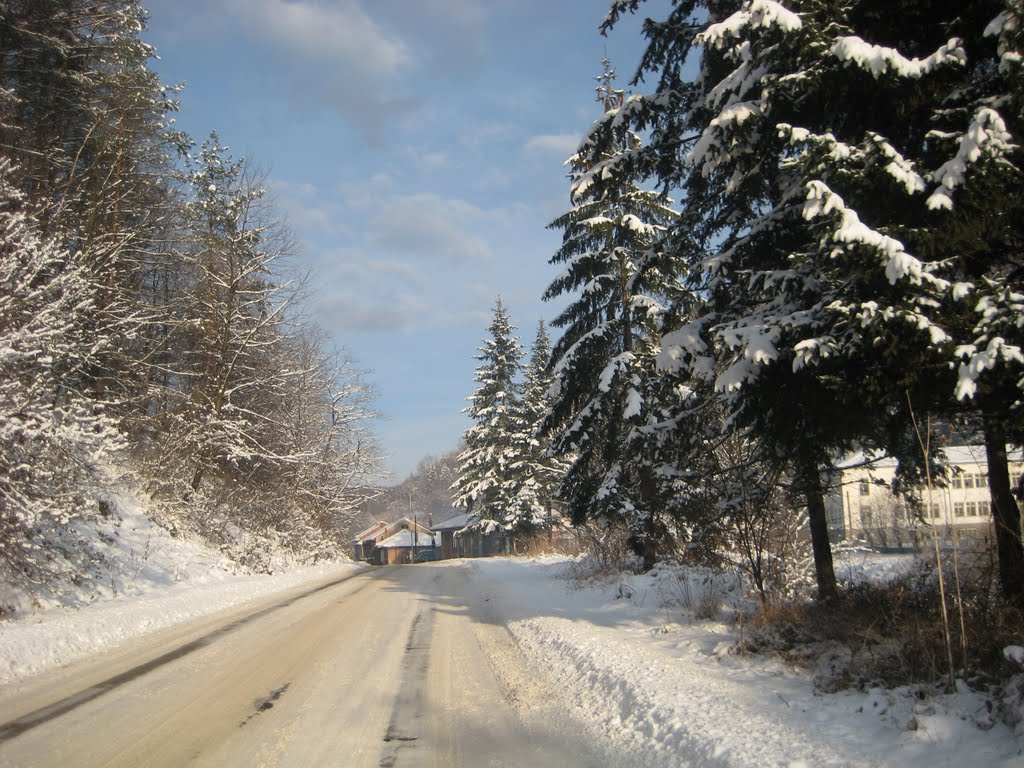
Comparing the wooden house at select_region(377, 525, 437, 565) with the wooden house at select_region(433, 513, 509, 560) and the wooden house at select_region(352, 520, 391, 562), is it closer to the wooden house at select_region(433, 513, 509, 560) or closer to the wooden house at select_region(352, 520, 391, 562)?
the wooden house at select_region(352, 520, 391, 562)

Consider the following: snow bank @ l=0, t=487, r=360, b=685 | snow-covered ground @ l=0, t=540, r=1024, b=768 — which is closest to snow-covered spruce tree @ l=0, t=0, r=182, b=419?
snow bank @ l=0, t=487, r=360, b=685

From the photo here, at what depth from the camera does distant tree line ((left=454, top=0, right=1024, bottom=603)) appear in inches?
184

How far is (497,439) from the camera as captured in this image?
123 feet

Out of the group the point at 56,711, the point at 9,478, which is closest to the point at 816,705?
the point at 56,711

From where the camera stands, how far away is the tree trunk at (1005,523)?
17.0ft

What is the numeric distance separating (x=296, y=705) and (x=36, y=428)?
6.75m

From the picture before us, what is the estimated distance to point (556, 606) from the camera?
12039mm

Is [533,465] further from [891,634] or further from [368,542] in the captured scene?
[368,542]

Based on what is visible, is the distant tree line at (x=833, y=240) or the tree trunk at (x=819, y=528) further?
the tree trunk at (x=819, y=528)

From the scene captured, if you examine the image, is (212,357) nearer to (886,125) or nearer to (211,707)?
(211,707)

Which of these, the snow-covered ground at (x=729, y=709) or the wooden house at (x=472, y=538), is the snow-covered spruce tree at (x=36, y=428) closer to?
the snow-covered ground at (x=729, y=709)

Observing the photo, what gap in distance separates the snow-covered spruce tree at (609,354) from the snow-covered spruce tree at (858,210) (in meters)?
6.34

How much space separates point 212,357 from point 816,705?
77.8 ft

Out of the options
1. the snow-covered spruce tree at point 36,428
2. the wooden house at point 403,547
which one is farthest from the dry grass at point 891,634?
the wooden house at point 403,547
